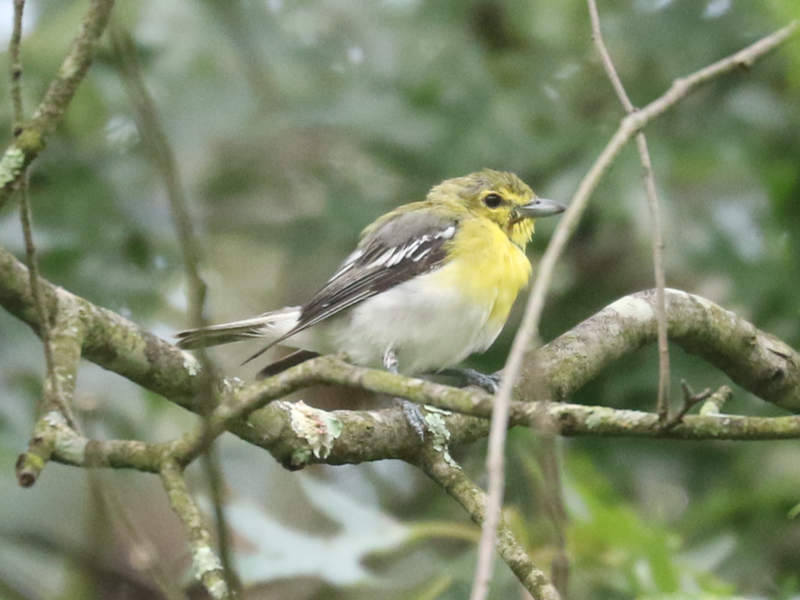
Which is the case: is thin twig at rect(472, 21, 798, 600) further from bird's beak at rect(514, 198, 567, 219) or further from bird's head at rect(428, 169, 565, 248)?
bird's head at rect(428, 169, 565, 248)

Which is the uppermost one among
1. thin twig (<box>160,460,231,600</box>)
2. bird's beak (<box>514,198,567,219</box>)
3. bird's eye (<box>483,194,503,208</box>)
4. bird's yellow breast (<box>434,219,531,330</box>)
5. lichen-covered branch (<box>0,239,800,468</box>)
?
bird's eye (<box>483,194,503,208</box>)

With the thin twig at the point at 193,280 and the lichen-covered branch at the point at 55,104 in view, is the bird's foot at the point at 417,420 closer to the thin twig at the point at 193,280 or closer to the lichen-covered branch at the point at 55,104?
the thin twig at the point at 193,280

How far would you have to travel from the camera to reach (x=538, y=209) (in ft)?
17.7

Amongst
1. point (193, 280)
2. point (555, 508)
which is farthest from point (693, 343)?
point (193, 280)

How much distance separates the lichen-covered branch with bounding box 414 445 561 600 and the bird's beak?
86.2 inches

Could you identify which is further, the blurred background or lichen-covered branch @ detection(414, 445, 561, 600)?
the blurred background

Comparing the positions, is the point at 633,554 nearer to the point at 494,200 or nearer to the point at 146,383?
the point at 494,200

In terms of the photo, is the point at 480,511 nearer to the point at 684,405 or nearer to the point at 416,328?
the point at 684,405

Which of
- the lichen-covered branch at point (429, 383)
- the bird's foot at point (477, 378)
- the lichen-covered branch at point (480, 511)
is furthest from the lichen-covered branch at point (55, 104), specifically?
the bird's foot at point (477, 378)

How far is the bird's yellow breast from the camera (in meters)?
4.84

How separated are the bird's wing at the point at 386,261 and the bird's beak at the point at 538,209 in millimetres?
383

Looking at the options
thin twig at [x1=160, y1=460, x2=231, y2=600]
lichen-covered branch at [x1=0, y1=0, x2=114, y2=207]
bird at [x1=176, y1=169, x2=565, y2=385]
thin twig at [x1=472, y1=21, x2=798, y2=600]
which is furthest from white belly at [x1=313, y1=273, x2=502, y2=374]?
thin twig at [x1=160, y1=460, x2=231, y2=600]

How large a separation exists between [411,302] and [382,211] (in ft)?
4.22

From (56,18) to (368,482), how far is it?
9.99 feet
